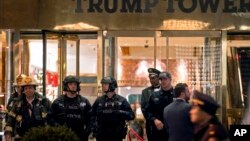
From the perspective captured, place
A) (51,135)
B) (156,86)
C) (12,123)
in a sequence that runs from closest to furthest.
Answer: (51,135) < (12,123) < (156,86)

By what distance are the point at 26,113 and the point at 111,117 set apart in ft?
5.23

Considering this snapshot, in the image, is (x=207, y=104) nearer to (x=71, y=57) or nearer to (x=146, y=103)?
(x=146, y=103)

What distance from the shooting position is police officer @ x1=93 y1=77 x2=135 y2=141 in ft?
40.6

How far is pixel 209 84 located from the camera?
51.3 ft

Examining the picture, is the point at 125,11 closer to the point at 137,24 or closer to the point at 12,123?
the point at 137,24

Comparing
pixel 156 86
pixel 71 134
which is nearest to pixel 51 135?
pixel 71 134

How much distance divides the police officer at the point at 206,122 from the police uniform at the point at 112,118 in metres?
4.36

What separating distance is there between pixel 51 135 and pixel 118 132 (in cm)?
254

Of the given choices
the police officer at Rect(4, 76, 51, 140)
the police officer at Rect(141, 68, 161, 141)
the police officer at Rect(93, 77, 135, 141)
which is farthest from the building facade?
the police officer at Rect(4, 76, 51, 140)

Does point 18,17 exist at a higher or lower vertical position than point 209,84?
higher

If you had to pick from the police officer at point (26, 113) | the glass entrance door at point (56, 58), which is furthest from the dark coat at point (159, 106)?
the glass entrance door at point (56, 58)

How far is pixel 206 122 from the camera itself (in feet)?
25.7

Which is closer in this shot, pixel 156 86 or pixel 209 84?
pixel 156 86

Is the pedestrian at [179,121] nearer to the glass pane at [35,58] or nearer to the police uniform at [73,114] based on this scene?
the police uniform at [73,114]
